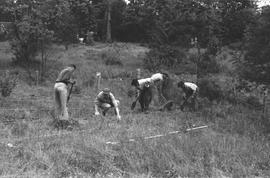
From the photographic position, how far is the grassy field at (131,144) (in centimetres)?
684

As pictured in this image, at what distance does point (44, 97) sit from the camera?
51.3ft

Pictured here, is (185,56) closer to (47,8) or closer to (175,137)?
(47,8)

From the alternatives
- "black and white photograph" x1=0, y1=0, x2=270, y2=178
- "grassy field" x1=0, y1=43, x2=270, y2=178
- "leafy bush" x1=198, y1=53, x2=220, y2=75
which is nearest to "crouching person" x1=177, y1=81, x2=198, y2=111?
"black and white photograph" x1=0, y1=0, x2=270, y2=178

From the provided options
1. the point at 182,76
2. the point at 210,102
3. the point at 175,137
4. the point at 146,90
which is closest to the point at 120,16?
the point at 182,76

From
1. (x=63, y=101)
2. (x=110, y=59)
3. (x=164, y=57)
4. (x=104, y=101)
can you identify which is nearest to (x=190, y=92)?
(x=104, y=101)

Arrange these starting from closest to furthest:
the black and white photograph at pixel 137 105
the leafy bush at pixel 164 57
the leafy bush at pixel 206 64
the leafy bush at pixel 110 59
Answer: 1. the black and white photograph at pixel 137 105
2. the leafy bush at pixel 206 64
3. the leafy bush at pixel 164 57
4. the leafy bush at pixel 110 59

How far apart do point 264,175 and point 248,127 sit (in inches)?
164

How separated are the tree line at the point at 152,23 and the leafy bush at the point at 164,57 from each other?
363 mm

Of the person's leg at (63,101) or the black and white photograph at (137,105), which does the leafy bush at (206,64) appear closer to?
the black and white photograph at (137,105)

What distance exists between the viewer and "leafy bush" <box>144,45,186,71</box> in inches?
946

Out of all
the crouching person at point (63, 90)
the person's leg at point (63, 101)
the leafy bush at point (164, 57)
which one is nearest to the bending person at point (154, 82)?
the crouching person at point (63, 90)

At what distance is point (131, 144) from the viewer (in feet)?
26.3

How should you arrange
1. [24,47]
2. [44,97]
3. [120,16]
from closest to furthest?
[44,97], [24,47], [120,16]

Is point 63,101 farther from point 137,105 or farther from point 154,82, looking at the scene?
point 137,105
